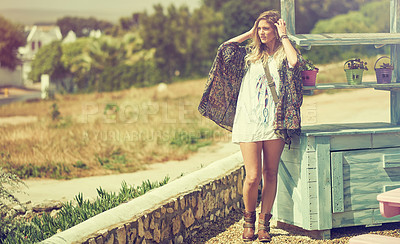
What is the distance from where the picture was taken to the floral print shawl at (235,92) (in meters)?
4.85

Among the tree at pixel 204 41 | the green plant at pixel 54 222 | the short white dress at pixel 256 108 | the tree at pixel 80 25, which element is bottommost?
the green plant at pixel 54 222

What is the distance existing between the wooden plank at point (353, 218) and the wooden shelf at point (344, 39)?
5.43 ft

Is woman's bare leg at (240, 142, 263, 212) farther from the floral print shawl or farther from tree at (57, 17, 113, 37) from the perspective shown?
tree at (57, 17, 113, 37)

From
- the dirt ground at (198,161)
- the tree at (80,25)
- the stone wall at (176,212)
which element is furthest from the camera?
the tree at (80,25)

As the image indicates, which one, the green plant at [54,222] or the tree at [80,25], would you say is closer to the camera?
the green plant at [54,222]

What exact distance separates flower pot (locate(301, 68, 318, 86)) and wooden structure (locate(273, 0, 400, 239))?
0.09 meters

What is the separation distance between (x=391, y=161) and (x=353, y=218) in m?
0.67

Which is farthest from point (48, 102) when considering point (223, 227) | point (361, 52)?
point (223, 227)

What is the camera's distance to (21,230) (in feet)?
15.8

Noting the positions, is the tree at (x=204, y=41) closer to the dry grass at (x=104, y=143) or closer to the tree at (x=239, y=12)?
the tree at (x=239, y=12)

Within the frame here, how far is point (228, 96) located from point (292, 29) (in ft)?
3.06

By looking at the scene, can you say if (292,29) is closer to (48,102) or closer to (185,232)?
(185,232)

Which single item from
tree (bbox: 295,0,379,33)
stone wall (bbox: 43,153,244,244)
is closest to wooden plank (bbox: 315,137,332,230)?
stone wall (bbox: 43,153,244,244)

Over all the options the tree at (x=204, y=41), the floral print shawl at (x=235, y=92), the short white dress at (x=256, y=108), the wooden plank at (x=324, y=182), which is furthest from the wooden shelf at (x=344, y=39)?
the tree at (x=204, y=41)
